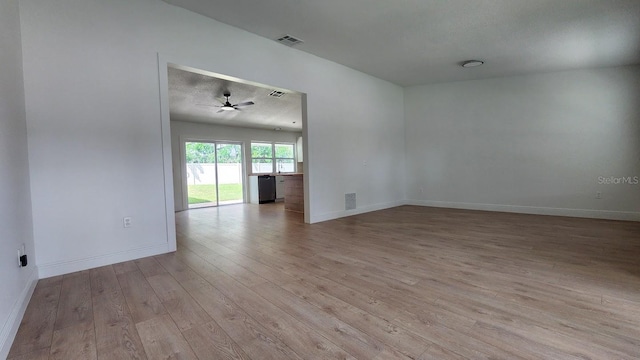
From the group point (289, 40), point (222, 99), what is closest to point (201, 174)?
point (222, 99)

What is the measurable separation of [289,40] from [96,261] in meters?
3.64

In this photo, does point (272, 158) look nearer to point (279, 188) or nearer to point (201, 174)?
point (279, 188)

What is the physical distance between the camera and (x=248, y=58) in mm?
3875

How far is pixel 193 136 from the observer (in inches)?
315

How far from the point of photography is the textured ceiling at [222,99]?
511 cm

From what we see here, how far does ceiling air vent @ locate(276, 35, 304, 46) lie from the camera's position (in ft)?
13.2

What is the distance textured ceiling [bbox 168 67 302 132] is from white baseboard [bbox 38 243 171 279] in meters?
2.47

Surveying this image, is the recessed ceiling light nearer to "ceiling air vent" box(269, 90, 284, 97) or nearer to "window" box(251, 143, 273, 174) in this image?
"ceiling air vent" box(269, 90, 284, 97)

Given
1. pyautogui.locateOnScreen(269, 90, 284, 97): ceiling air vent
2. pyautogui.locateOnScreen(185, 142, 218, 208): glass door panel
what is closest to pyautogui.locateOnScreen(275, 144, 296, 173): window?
pyautogui.locateOnScreen(185, 142, 218, 208): glass door panel

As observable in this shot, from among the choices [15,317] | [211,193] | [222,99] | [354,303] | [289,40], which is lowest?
[354,303]

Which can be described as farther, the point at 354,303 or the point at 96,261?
the point at 96,261

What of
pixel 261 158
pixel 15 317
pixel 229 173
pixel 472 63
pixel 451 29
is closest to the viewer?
pixel 15 317

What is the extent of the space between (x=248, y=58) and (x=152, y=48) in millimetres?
1197

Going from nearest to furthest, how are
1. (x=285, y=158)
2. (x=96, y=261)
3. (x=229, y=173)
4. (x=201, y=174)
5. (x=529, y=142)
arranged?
(x=96, y=261)
(x=529, y=142)
(x=201, y=174)
(x=229, y=173)
(x=285, y=158)
